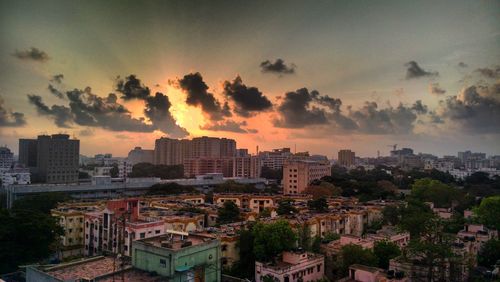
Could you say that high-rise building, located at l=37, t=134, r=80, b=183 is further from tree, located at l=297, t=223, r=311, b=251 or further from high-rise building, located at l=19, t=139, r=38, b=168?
tree, located at l=297, t=223, r=311, b=251

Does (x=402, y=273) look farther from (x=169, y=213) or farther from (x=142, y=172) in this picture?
(x=142, y=172)

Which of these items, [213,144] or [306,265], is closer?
[306,265]

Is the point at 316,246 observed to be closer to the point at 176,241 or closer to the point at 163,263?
the point at 176,241

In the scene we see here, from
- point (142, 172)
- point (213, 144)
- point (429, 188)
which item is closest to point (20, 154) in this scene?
point (142, 172)

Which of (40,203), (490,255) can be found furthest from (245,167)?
(490,255)

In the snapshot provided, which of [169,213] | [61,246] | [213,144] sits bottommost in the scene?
[61,246]

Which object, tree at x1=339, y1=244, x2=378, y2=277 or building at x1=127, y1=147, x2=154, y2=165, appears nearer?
tree at x1=339, y1=244, x2=378, y2=277

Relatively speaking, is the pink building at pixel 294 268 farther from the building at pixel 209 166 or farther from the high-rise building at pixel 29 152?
the high-rise building at pixel 29 152

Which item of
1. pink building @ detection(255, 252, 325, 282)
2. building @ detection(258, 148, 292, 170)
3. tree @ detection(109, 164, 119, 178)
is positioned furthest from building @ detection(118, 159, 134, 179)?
pink building @ detection(255, 252, 325, 282)
